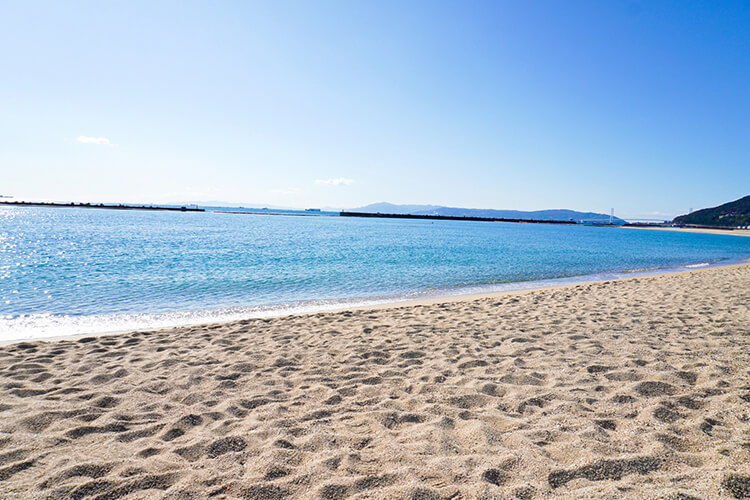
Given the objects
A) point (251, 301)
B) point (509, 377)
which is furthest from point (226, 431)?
point (251, 301)

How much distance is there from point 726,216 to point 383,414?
227 m

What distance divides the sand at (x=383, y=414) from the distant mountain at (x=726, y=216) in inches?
7537

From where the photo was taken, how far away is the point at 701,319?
791 centimetres

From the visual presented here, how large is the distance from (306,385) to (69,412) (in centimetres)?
255

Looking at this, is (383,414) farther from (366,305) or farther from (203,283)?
(203,283)

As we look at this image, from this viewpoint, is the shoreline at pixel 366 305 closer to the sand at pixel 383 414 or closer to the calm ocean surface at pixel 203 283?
Result: the calm ocean surface at pixel 203 283

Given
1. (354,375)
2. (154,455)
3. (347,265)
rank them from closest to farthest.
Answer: (154,455), (354,375), (347,265)

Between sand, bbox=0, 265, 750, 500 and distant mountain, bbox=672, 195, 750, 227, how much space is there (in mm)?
191435

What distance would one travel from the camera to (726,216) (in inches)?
6501

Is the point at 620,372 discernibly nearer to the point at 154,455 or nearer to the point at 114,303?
the point at 154,455

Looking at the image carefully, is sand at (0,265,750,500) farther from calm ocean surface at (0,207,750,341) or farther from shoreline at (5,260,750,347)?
calm ocean surface at (0,207,750,341)

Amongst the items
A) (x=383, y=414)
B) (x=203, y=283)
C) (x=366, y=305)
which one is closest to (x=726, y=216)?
(x=366, y=305)

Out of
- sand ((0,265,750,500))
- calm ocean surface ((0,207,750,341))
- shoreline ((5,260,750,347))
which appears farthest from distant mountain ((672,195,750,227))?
sand ((0,265,750,500))

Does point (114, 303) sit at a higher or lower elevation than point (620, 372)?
lower
